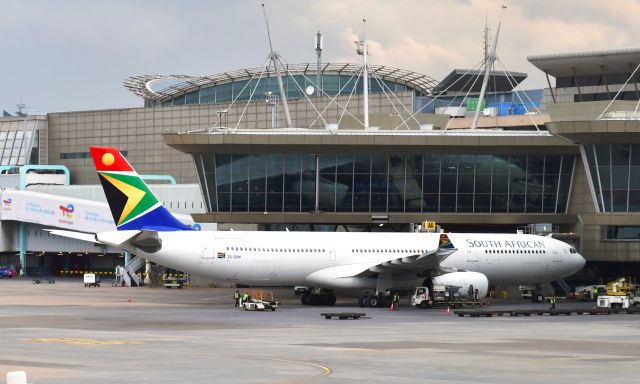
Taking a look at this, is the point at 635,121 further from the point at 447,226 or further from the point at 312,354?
the point at 312,354

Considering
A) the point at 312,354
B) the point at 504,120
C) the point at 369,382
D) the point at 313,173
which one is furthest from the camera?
the point at 504,120

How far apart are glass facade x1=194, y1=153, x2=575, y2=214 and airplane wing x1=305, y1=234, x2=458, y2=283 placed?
1398 cm

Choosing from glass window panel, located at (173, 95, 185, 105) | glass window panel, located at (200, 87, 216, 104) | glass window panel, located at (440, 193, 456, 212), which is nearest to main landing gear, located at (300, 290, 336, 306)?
glass window panel, located at (440, 193, 456, 212)

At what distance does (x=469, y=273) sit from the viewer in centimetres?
7006

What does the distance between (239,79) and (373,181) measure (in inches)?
2782

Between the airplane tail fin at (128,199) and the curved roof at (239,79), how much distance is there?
6939 cm

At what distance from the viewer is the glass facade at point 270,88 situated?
147 m

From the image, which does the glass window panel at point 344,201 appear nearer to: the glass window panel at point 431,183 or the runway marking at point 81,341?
the glass window panel at point 431,183

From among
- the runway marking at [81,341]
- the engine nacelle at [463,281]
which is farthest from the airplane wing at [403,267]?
the runway marking at [81,341]

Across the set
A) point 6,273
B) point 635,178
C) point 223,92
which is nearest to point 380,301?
point 635,178

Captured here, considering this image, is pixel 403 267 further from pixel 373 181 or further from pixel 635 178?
pixel 635 178

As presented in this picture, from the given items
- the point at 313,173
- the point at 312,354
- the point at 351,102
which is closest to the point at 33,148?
the point at 351,102

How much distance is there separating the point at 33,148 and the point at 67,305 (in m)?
92.4

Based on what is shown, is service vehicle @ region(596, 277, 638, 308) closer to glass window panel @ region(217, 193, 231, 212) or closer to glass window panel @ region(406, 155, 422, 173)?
glass window panel @ region(406, 155, 422, 173)
